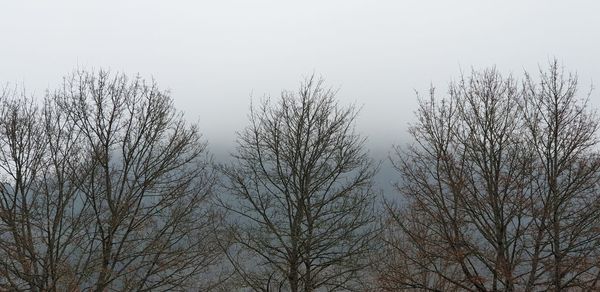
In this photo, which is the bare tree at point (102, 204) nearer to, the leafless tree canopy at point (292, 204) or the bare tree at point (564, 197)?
the leafless tree canopy at point (292, 204)

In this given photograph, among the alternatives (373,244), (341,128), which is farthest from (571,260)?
(341,128)

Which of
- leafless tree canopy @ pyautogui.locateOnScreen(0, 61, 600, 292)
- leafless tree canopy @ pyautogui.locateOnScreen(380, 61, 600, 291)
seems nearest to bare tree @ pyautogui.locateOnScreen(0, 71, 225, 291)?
leafless tree canopy @ pyautogui.locateOnScreen(0, 61, 600, 292)

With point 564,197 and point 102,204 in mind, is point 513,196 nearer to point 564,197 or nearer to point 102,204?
point 564,197

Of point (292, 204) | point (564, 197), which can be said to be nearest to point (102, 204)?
point (292, 204)

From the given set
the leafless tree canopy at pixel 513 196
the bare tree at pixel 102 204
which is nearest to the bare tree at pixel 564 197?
the leafless tree canopy at pixel 513 196

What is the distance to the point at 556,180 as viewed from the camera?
1197 centimetres

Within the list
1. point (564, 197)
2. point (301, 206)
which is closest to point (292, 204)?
point (301, 206)

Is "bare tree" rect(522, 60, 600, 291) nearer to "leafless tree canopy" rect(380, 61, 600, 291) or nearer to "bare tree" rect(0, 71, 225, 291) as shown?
"leafless tree canopy" rect(380, 61, 600, 291)

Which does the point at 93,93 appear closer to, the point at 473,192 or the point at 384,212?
the point at 384,212

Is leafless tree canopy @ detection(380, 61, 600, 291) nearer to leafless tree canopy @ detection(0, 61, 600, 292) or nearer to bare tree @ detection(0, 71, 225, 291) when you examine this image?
leafless tree canopy @ detection(0, 61, 600, 292)

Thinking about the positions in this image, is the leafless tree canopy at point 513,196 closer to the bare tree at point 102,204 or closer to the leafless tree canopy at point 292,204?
the leafless tree canopy at point 292,204

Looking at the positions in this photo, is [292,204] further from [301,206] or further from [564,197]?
[564,197]

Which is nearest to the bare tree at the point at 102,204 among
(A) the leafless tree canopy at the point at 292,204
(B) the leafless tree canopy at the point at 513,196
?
(A) the leafless tree canopy at the point at 292,204

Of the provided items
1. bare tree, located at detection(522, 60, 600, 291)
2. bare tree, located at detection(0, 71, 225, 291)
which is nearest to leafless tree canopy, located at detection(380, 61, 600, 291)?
bare tree, located at detection(522, 60, 600, 291)
